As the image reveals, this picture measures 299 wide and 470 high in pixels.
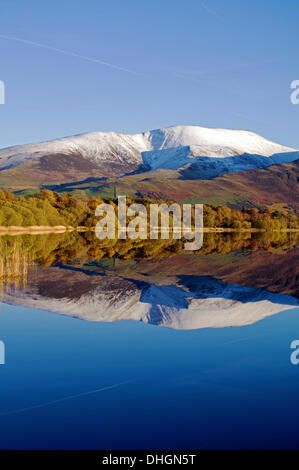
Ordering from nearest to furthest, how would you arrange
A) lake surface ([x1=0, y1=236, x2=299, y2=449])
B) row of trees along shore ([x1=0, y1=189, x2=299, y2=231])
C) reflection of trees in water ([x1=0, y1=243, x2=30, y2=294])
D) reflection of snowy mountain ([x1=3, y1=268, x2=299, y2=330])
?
1. lake surface ([x1=0, y1=236, x2=299, y2=449])
2. reflection of snowy mountain ([x1=3, y1=268, x2=299, y2=330])
3. reflection of trees in water ([x1=0, y1=243, x2=30, y2=294])
4. row of trees along shore ([x1=0, y1=189, x2=299, y2=231])

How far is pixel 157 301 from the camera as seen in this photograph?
53.1 ft

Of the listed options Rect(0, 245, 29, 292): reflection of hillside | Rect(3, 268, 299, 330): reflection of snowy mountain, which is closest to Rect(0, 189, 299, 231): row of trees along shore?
Rect(0, 245, 29, 292): reflection of hillside

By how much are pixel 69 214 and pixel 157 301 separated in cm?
7757

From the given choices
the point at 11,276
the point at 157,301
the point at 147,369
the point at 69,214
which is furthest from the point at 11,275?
the point at 69,214

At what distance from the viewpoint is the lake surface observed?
20.6 ft

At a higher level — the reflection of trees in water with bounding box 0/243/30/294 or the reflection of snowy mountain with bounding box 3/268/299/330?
the reflection of trees in water with bounding box 0/243/30/294

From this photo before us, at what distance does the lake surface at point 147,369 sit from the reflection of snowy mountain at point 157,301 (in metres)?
0.05

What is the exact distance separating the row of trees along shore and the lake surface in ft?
170

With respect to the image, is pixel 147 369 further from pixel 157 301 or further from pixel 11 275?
pixel 11 275

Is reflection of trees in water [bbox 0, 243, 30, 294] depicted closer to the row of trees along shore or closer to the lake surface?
the lake surface

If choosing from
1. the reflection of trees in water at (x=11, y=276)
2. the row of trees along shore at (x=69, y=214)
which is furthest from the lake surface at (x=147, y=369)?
the row of trees along shore at (x=69, y=214)

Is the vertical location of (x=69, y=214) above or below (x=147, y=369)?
above

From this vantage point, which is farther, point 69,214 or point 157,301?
point 69,214

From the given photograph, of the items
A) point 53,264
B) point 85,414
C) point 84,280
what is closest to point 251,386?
point 85,414
